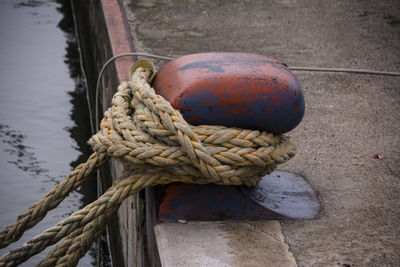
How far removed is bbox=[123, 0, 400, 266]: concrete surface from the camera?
163 centimetres

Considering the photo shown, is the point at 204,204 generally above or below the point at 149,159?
below

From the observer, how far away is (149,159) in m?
1.50

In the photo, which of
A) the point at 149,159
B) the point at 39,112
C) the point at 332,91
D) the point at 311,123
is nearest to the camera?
the point at 149,159

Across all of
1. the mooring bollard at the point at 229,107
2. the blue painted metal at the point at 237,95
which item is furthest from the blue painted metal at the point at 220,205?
the blue painted metal at the point at 237,95

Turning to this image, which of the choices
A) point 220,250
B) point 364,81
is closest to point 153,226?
point 220,250

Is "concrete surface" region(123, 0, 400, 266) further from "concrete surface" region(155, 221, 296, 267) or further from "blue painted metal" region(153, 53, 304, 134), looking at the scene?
"blue painted metal" region(153, 53, 304, 134)

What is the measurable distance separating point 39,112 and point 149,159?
2.74 m

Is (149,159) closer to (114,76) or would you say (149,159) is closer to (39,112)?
(114,76)

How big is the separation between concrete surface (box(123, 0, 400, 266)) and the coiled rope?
24 cm

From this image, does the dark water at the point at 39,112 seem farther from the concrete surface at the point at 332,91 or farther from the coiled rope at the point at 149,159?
the coiled rope at the point at 149,159

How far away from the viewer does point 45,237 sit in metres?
1.50

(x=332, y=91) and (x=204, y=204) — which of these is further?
(x=332, y=91)

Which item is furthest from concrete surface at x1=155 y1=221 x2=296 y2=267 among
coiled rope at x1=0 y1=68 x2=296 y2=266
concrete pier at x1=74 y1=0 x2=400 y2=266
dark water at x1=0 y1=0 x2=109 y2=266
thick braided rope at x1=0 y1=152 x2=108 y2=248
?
dark water at x1=0 y1=0 x2=109 y2=266

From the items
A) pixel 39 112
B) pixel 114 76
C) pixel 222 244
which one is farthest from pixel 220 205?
pixel 39 112
